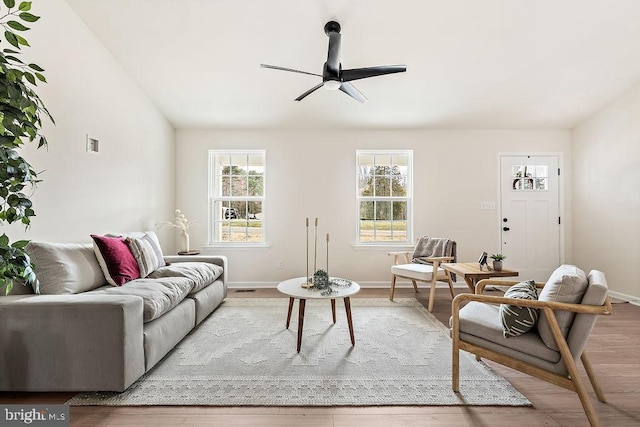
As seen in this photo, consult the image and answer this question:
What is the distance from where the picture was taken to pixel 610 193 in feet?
13.7

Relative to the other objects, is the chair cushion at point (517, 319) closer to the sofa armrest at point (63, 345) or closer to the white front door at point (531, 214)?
the sofa armrest at point (63, 345)

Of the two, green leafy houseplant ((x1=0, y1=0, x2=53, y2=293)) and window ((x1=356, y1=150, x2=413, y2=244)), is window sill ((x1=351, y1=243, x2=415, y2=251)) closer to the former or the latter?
window ((x1=356, y1=150, x2=413, y2=244))

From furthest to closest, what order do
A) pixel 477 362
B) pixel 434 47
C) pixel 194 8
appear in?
pixel 434 47, pixel 194 8, pixel 477 362

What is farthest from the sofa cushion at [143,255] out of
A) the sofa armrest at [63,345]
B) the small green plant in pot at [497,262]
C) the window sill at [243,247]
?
the small green plant in pot at [497,262]

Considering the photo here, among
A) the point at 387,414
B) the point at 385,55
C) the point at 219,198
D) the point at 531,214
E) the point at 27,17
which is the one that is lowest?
the point at 387,414

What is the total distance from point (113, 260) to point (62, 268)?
41 cm

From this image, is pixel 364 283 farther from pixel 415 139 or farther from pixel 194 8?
pixel 194 8

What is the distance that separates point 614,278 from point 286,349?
4512 mm

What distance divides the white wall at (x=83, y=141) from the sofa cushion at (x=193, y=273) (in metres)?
0.80

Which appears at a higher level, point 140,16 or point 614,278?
point 140,16

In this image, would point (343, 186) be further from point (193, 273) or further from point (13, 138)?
point (13, 138)

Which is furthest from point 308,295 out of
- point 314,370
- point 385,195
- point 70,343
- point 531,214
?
point 531,214

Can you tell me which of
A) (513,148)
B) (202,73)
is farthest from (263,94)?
(513,148)

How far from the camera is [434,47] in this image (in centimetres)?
327
